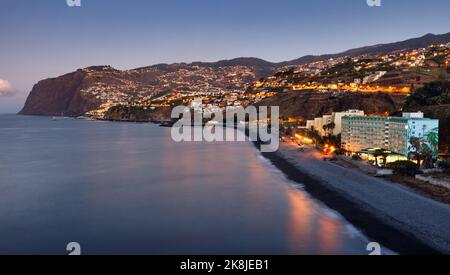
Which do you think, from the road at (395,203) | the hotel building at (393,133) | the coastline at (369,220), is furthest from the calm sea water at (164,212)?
the hotel building at (393,133)

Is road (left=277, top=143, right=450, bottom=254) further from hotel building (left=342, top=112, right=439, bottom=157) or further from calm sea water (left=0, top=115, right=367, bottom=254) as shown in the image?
hotel building (left=342, top=112, right=439, bottom=157)

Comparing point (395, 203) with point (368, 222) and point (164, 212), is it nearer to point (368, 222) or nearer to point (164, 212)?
point (368, 222)

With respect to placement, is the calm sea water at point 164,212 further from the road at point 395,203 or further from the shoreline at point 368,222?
the road at point 395,203

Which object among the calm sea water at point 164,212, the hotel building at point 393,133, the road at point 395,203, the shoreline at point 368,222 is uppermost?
the hotel building at point 393,133

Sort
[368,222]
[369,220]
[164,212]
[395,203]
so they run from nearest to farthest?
[368,222]
[369,220]
[395,203]
[164,212]

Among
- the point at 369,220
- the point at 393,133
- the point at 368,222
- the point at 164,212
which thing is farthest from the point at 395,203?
the point at 393,133
